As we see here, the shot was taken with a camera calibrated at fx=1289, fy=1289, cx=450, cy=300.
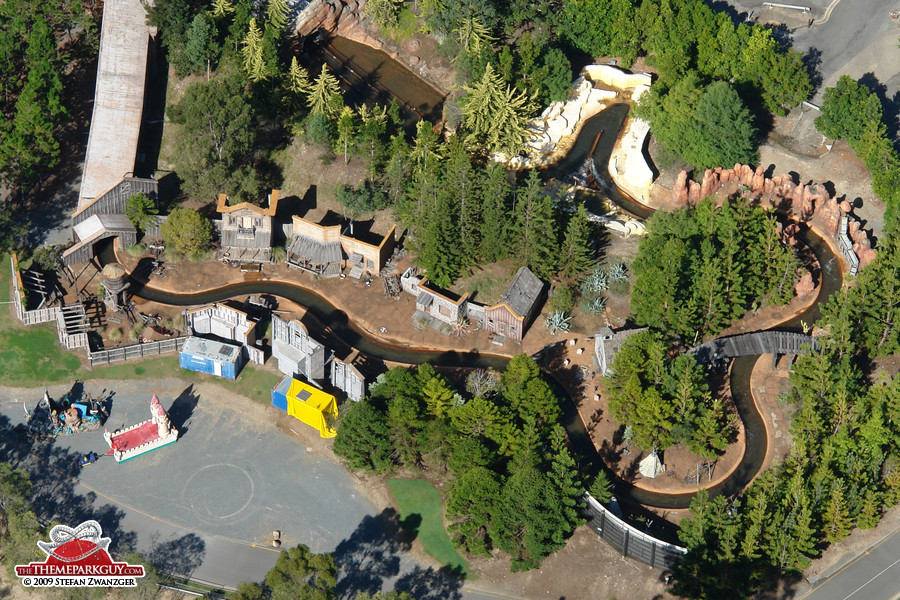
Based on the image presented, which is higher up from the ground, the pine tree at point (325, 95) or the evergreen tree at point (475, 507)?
the pine tree at point (325, 95)

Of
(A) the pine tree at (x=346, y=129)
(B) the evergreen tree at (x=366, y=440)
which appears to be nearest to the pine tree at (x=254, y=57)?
(A) the pine tree at (x=346, y=129)

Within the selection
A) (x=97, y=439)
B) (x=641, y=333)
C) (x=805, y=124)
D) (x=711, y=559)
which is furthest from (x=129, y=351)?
(x=805, y=124)

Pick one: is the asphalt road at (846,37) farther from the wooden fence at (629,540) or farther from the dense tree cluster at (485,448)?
the wooden fence at (629,540)

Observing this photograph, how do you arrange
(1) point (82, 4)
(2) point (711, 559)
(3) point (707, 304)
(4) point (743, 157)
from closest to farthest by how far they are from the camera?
1. (2) point (711, 559)
2. (3) point (707, 304)
3. (4) point (743, 157)
4. (1) point (82, 4)

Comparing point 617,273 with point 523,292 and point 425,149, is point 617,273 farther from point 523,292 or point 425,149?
point 425,149

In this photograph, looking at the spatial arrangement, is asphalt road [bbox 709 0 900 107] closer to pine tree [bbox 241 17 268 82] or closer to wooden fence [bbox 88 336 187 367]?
pine tree [bbox 241 17 268 82]

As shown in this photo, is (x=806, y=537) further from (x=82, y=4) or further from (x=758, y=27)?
(x=82, y=4)
